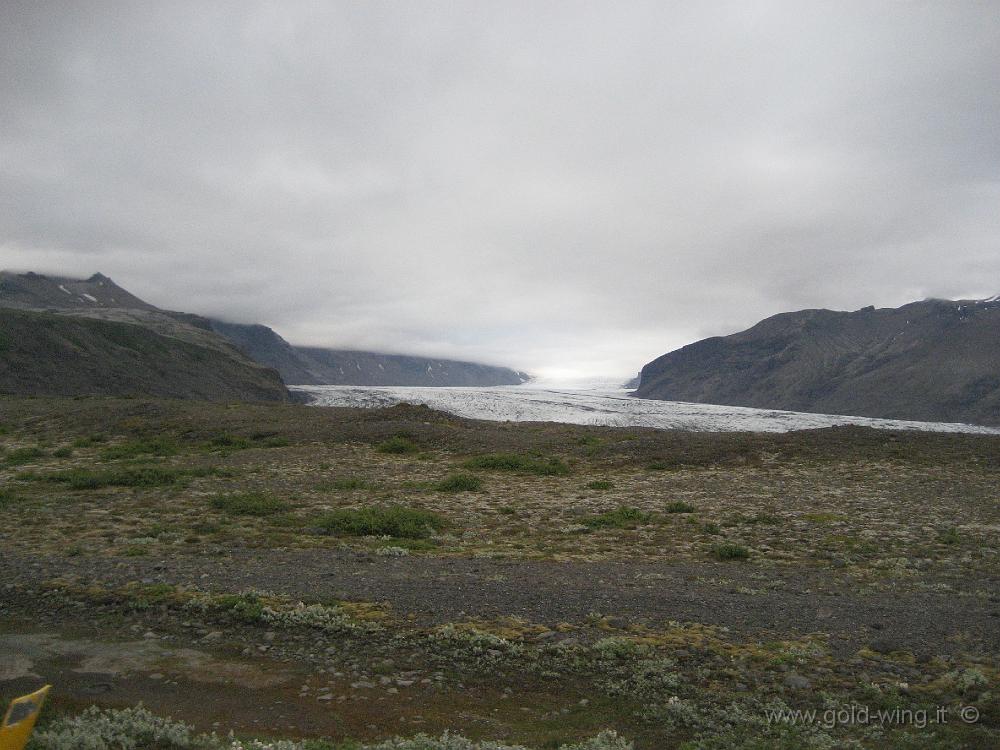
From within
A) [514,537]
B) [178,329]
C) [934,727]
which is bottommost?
[514,537]

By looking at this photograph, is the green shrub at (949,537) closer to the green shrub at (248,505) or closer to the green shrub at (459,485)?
the green shrub at (459,485)

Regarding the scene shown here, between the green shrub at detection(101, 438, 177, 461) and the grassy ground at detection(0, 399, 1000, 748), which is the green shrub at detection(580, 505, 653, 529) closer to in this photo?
the grassy ground at detection(0, 399, 1000, 748)

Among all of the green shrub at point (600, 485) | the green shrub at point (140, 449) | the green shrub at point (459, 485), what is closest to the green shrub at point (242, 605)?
the green shrub at point (459, 485)

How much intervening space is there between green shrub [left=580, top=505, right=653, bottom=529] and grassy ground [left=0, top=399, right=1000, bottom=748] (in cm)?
9

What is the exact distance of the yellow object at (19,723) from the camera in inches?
163

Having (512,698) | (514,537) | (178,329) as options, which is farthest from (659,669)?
(178,329)

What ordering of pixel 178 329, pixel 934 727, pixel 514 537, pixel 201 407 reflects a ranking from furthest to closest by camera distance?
pixel 178 329, pixel 201 407, pixel 514 537, pixel 934 727

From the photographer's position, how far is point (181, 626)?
7254 mm

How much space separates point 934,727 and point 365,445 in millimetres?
→ 26054

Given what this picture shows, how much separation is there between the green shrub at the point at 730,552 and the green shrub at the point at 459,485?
960 centimetres

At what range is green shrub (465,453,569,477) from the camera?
2398cm

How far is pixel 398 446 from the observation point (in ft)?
91.9

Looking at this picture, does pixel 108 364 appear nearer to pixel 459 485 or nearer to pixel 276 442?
pixel 276 442

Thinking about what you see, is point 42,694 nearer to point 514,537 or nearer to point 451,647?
point 451,647
